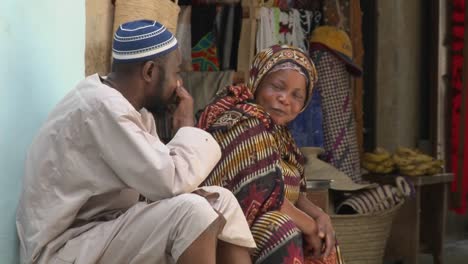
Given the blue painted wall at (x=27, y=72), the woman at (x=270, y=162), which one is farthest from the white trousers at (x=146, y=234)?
the woman at (x=270, y=162)

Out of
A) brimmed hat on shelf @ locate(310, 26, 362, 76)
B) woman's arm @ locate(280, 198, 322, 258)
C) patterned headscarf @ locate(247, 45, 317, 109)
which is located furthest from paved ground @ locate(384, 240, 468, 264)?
woman's arm @ locate(280, 198, 322, 258)

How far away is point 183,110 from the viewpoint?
3.23 metres

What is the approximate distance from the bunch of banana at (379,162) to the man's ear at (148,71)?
11.1 ft

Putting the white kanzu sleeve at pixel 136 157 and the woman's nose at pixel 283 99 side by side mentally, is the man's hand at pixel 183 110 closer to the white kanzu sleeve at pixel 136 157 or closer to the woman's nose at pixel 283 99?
the white kanzu sleeve at pixel 136 157

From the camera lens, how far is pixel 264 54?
396cm

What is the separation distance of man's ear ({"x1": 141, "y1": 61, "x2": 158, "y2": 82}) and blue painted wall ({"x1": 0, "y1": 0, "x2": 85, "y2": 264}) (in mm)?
458

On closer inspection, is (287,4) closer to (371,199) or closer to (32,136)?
(371,199)

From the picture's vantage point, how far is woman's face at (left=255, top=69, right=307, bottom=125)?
12.4 ft

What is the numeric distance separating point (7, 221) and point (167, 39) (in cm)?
83

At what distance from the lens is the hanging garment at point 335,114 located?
5949mm

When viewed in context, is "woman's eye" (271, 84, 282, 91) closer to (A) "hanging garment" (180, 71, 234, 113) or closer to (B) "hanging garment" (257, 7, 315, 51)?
(A) "hanging garment" (180, 71, 234, 113)

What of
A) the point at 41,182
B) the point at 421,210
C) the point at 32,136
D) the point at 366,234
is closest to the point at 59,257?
the point at 41,182

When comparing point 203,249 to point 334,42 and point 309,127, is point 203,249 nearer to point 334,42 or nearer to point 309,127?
point 309,127

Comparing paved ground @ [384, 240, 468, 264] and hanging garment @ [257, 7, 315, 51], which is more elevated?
hanging garment @ [257, 7, 315, 51]
